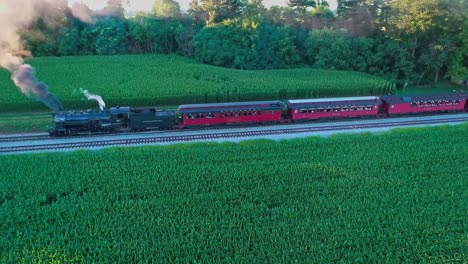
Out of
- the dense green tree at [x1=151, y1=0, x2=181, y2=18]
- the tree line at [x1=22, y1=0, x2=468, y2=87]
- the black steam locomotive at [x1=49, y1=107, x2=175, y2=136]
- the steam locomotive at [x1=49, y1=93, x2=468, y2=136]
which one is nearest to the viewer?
the black steam locomotive at [x1=49, y1=107, x2=175, y2=136]

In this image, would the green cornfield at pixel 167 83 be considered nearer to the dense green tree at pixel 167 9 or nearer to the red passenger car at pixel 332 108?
the red passenger car at pixel 332 108

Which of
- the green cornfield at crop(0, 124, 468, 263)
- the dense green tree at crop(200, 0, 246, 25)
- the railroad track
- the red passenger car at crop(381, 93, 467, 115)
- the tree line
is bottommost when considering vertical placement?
the green cornfield at crop(0, 124, 468, 263)

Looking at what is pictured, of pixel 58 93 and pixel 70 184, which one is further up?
pixel 58 93

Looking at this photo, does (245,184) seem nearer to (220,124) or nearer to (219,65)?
(220,124)

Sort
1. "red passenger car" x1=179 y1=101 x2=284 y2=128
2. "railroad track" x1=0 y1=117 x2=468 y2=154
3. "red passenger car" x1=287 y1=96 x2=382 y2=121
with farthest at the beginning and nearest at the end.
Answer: "red passenger car" x1=287 y1=96 x2=382 y2=121, "red passenger car" x1=179 y1=101 x2=284 y2=128, "railroad track" x1=0 y1=117 x2=468 y2=154

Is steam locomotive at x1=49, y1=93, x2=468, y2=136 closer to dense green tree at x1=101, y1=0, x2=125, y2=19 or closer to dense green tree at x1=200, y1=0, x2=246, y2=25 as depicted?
dense green tree at x1=200, y1=0, x2=246, y2=25

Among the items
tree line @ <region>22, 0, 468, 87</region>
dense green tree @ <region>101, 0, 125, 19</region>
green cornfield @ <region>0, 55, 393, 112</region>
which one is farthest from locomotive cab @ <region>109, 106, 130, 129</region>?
dense green tree @ <region>101, 0, 125, 19</region>

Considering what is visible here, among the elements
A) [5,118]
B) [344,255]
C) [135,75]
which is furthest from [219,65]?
[344,255]
